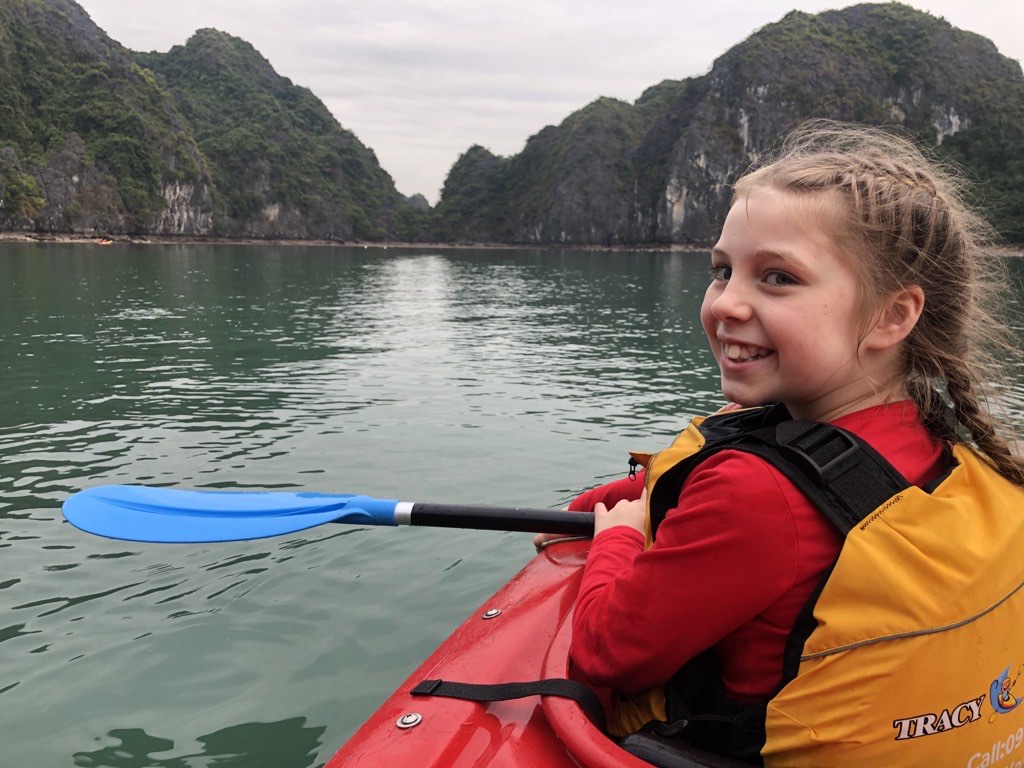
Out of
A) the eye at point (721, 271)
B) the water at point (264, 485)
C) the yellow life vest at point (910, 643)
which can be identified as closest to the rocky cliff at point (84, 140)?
the water at point (264, 485)

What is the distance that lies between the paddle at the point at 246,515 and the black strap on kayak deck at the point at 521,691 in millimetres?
1004

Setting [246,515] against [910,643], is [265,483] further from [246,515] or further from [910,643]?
[910,643]

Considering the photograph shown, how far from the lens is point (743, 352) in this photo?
1683 millimetres

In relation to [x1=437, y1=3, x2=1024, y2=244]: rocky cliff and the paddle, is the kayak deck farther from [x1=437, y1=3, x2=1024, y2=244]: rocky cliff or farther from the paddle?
[x1=437, y1=3, x2=1024, y2=244]: rocky cliff

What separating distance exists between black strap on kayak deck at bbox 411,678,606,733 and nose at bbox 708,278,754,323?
95cm

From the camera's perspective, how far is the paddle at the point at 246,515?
3.16 metres

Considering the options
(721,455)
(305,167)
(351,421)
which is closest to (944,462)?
(721,455)

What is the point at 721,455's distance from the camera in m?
1.55

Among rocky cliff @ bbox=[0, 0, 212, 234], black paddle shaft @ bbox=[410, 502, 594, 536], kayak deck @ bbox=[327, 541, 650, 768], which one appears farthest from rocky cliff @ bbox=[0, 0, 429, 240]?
kayak deck @ bbox=[327, 541, 650, 768]

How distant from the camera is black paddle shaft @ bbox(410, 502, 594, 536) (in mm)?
3043

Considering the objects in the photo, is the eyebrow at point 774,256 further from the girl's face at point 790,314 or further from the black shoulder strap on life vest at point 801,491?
the black shoulder strap on life vest at point 801,491

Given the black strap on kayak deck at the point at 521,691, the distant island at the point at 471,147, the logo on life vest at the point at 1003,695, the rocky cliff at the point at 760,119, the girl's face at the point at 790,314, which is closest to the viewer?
the logo on life vest at the point at 1003,695

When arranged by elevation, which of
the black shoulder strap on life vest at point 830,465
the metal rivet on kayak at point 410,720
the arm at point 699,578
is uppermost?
the black shoulder strap on life vest at point 830,465

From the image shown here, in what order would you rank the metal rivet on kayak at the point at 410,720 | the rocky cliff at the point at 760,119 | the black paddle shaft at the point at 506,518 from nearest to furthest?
the metal rivet on kayak at the point at 410,720 → the black paddle shaft at the point at 506,518 → the rocky cliff at the point at 760,119
